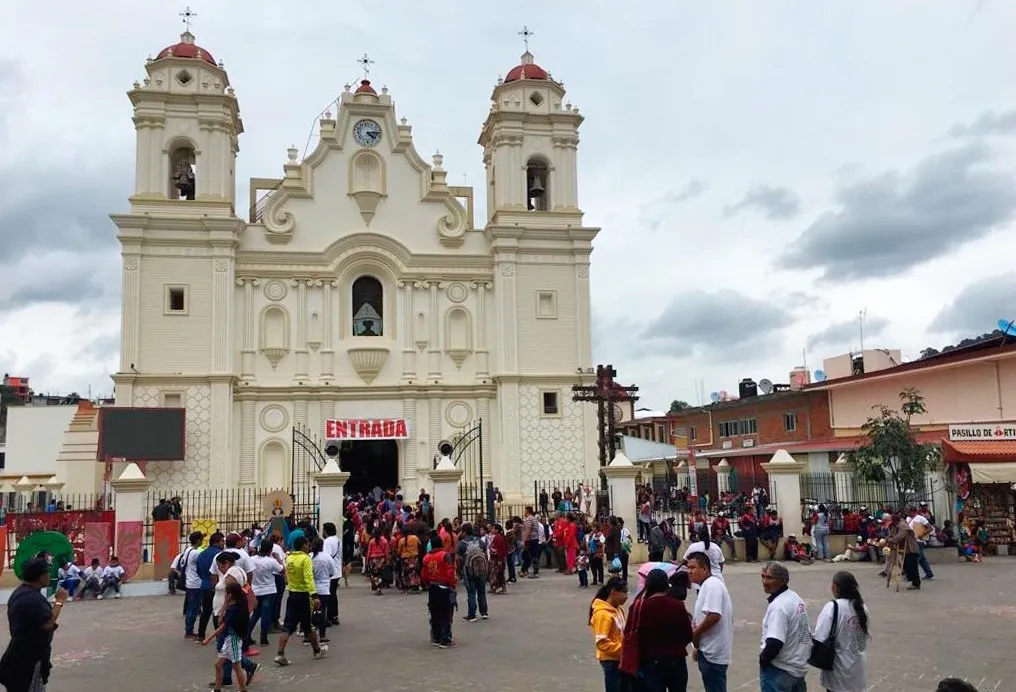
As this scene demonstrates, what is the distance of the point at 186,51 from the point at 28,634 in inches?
1090

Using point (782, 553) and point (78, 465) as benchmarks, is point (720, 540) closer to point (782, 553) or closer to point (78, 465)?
point (782, 553)

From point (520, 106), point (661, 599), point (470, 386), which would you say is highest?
point (520, 106)

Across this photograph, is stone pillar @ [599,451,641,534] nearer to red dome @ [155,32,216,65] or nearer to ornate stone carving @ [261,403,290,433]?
ornate stone carving @ [261,403,290,433]

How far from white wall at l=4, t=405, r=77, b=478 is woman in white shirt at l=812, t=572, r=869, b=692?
40.4 meters

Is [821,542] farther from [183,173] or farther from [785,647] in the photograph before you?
[183,173]

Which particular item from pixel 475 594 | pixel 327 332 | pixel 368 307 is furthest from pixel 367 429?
pixel 475 594

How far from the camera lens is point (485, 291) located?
31078 mm

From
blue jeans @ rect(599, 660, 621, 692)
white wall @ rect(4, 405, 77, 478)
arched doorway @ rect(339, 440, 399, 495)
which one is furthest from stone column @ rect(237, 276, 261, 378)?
blue jeans @ rect(599, 660, 621, 692)

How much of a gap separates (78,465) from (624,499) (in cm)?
1838

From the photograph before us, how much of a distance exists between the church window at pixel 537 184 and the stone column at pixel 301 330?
8.57 metres

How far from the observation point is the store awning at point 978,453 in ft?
65.3

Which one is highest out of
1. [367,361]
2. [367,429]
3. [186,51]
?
[186,51]

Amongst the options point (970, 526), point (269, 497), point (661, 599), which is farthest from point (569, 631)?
point (269, 497)

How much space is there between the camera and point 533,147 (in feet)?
105
